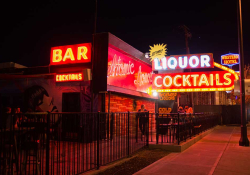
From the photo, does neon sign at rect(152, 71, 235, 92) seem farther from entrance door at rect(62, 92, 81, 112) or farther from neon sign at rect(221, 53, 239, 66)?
neon sign at rect(221, 53, 239, 66)

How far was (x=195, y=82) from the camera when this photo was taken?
18.7m

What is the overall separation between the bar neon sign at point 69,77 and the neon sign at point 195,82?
8.59m

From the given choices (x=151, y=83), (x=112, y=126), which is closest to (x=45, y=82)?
(x=112, y=126)

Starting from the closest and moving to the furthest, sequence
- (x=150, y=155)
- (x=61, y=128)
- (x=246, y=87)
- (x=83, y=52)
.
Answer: (x=61, y=128) < (x=150, y=155) < (x=246, y=87) < (x=83, y=52)

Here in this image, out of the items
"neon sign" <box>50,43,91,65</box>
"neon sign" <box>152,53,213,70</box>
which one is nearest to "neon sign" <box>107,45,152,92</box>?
"neon sign" <box>152,53,213,70</box>

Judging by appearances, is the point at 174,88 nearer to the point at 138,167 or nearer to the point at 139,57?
the point at 139,57

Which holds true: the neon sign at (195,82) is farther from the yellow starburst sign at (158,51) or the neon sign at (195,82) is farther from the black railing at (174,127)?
the black railing at (174,127)

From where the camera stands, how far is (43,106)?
13109mm

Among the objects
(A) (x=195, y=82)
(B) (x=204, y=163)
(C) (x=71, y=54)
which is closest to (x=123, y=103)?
(C) (x=71, y=54)

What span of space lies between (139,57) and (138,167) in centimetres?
1103

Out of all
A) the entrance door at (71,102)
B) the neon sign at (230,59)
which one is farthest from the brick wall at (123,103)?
the neon sign at (230,59)

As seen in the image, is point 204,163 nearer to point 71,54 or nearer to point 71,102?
point 71,102

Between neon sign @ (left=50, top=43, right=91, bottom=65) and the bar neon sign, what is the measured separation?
0.73 meters

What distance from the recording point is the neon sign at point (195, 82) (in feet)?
58.6
